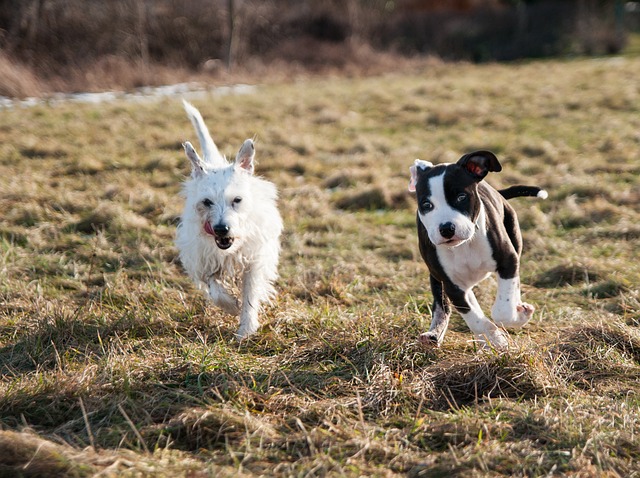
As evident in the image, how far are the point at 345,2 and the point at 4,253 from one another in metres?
21.0

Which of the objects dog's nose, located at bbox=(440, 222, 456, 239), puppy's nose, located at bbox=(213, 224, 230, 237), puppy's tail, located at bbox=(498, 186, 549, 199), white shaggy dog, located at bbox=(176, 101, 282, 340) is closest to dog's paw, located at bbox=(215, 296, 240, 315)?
white shaggy dog, located at bbox=(176, 101, 282, 340)

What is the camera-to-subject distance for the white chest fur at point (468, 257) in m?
3.85

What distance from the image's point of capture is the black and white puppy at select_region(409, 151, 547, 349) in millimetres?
3648

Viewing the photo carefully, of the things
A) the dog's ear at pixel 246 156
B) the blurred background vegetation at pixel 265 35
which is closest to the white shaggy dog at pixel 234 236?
the dog's ear at pixel 246 156

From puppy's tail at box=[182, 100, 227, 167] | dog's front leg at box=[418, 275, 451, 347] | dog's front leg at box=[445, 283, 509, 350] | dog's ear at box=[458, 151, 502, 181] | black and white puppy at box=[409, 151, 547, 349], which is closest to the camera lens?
black and white puppy at box=[409, 151, 547, 349]

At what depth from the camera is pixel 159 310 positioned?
4.70 m

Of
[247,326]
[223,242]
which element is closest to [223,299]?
[247,326]

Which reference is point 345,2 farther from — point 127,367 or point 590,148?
point 127,367

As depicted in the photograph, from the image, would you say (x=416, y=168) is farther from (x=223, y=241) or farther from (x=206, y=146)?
(x=206, y=146)

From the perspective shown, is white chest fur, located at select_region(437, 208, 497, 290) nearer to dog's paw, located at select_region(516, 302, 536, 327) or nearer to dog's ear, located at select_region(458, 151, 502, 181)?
dog's ear, located at select_region(458, 151, 502, 181)

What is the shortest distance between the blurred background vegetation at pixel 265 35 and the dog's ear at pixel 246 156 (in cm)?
1028

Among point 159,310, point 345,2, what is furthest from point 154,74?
point 159,310

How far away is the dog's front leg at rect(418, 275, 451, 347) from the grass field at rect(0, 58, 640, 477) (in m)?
0.11

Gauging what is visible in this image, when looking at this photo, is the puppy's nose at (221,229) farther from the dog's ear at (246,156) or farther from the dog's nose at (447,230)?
the dog's nose at (447,230)
